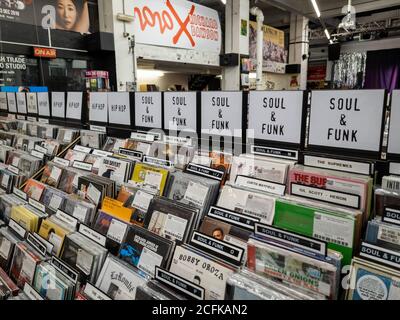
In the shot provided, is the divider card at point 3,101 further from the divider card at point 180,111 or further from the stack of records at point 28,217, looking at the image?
the divider card at point 180,111

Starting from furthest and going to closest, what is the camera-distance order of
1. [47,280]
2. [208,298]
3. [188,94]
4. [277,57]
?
[277,57]
[188,94]
[47,280]
[208,298]

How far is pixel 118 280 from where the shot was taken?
3.64ft

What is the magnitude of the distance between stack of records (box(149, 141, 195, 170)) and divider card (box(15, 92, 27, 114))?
203 cm

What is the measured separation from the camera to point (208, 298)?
95 centimetres

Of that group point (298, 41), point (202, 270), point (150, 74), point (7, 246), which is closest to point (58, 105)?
point (7, 246)

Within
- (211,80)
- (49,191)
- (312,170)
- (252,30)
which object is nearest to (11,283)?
(49,191)

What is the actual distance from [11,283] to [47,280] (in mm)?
227

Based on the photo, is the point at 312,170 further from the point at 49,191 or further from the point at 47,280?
the point at 49,191

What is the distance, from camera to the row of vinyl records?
859mm

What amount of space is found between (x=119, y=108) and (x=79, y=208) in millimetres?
773

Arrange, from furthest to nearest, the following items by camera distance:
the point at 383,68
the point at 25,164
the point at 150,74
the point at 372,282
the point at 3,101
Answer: the point at 383,68, the point at 150,74, the point at 3,101, the point at 25,164, the point at 372,282

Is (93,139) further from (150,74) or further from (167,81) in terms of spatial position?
(167,81)

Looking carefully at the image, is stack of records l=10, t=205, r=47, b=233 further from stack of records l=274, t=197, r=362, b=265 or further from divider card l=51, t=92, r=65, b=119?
stack of records l=274, t=197, r=362, b=265

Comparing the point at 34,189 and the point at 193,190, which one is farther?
the point at 34,189
